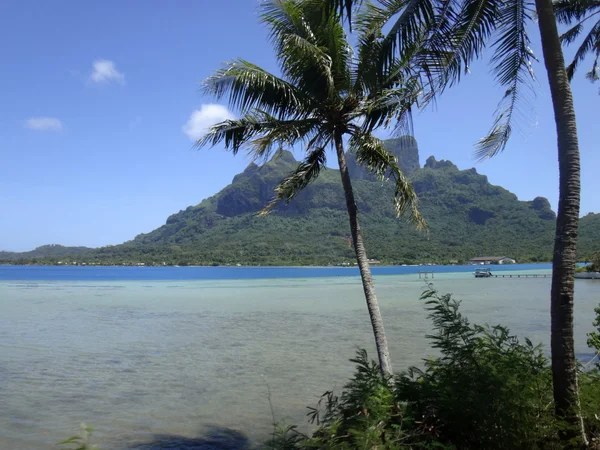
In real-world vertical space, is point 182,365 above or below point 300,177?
below

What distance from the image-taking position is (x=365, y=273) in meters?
7.59

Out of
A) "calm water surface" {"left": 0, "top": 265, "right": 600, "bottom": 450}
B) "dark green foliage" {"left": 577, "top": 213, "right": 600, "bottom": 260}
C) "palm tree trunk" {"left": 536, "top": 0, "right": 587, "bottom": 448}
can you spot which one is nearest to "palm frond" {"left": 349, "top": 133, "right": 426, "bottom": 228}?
"palm tree trunk" {"left": 536, "top": 0, "right": 587, "bottom": 448}

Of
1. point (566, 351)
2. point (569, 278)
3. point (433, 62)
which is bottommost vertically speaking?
point (566, 351)

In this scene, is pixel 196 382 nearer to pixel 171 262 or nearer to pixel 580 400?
pixel 580 400

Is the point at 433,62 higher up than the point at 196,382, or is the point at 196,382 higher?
the point at 433,62

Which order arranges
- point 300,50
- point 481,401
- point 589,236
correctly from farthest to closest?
point 589,236 < point 300,50 < point 481,401

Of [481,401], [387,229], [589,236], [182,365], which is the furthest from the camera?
[387,229]

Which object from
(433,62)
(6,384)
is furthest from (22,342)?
(433,62)

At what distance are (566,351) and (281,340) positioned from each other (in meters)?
13.6

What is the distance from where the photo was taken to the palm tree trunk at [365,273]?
721 centimetres

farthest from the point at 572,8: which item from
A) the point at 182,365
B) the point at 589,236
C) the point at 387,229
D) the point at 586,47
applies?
the point at 387,229

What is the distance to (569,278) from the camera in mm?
4941

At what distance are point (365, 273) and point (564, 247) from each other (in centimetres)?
315

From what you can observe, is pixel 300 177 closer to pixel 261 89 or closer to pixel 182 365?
pixel 261 89
